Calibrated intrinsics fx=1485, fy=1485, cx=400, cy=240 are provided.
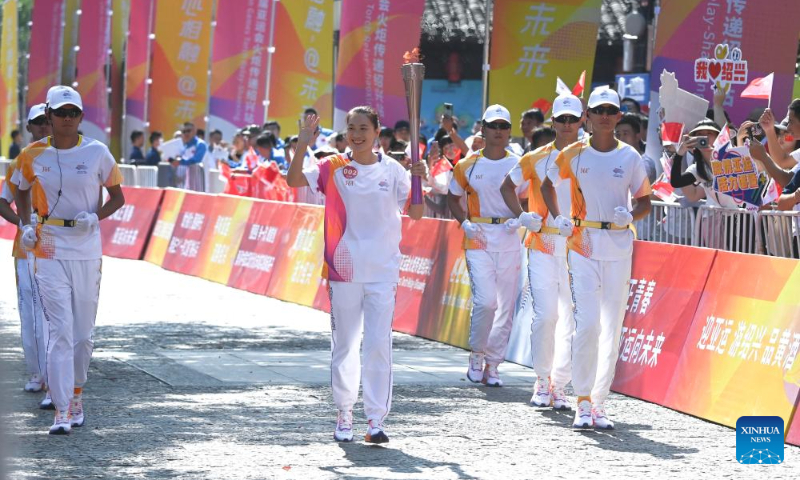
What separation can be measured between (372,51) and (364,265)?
37.2 ft

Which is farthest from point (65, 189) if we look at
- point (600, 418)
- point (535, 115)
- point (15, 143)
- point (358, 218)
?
point (15, 143)

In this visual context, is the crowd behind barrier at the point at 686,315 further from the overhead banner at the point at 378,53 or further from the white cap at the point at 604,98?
the overhead banner at the point at 378,53

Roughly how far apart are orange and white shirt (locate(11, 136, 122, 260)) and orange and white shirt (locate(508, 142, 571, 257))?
9.43 feet

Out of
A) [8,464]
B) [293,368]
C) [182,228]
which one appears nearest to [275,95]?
[182,228]

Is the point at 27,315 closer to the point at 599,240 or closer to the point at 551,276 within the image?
the point at 551,276

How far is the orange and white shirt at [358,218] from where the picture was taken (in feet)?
27.5

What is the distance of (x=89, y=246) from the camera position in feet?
29.2

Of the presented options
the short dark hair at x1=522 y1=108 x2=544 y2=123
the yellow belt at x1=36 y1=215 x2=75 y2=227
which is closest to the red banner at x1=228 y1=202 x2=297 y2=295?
Answer: the short dark hair at x1=522 y1=108 x2=544 y2=123

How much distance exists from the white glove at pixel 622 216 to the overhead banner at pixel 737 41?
514 cm

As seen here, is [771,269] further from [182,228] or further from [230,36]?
[230,36]

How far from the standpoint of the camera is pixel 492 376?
11.2 m

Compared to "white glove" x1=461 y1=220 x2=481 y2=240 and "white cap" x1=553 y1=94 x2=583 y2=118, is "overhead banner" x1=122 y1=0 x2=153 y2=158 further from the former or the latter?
"white cap" x1=553 y1=94 x2=583 y2=118

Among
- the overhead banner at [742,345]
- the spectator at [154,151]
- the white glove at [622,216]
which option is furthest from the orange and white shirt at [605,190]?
the spectator at [154,151]

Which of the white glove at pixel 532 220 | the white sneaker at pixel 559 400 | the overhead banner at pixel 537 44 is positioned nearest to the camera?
the white glove at pixel 532 220
